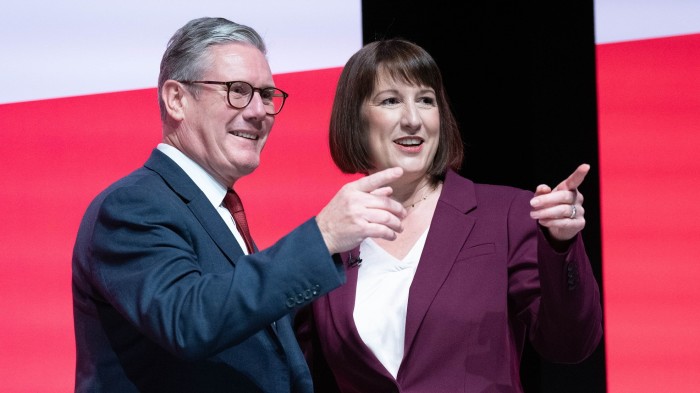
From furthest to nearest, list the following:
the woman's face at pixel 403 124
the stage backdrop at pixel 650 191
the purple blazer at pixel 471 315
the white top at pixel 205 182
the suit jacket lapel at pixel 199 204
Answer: the stage backdrop at pixel 650 191
the woman's face at pixel 403 124
the purple blazer at pixel 471 315
the white top at pixel 205 182
the suit jacket lapel at pixel 199 204

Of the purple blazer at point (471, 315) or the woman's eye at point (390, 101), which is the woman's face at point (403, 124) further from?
the purple blazer at point (471, 315)

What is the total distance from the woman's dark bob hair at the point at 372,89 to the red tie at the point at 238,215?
0.55m

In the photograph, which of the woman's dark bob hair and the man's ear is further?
the woman's dark bob hair

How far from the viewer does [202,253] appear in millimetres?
1627

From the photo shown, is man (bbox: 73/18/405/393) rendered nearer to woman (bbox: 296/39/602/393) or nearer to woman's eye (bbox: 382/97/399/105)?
woman (bbox: 296/39/602/393)

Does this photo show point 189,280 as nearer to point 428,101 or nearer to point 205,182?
point 205,182

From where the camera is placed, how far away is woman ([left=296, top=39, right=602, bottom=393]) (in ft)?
6.27

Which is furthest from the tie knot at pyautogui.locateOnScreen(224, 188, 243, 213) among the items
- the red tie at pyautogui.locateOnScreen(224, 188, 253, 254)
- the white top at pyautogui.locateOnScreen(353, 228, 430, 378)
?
the white top at pyautogui.locateOnScreen(353, 228, 430, 378)

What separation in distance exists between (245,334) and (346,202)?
0.27 metres

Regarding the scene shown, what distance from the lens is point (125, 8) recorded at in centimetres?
306

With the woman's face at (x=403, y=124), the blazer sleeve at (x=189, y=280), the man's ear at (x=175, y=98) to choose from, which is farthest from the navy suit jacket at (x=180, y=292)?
the woman's face at (x=403, y=124)

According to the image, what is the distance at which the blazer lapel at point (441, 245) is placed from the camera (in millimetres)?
2010

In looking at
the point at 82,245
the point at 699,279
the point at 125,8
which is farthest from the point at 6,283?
the point at 699,279

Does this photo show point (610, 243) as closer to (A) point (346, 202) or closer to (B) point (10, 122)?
(A) point (346, 202)
